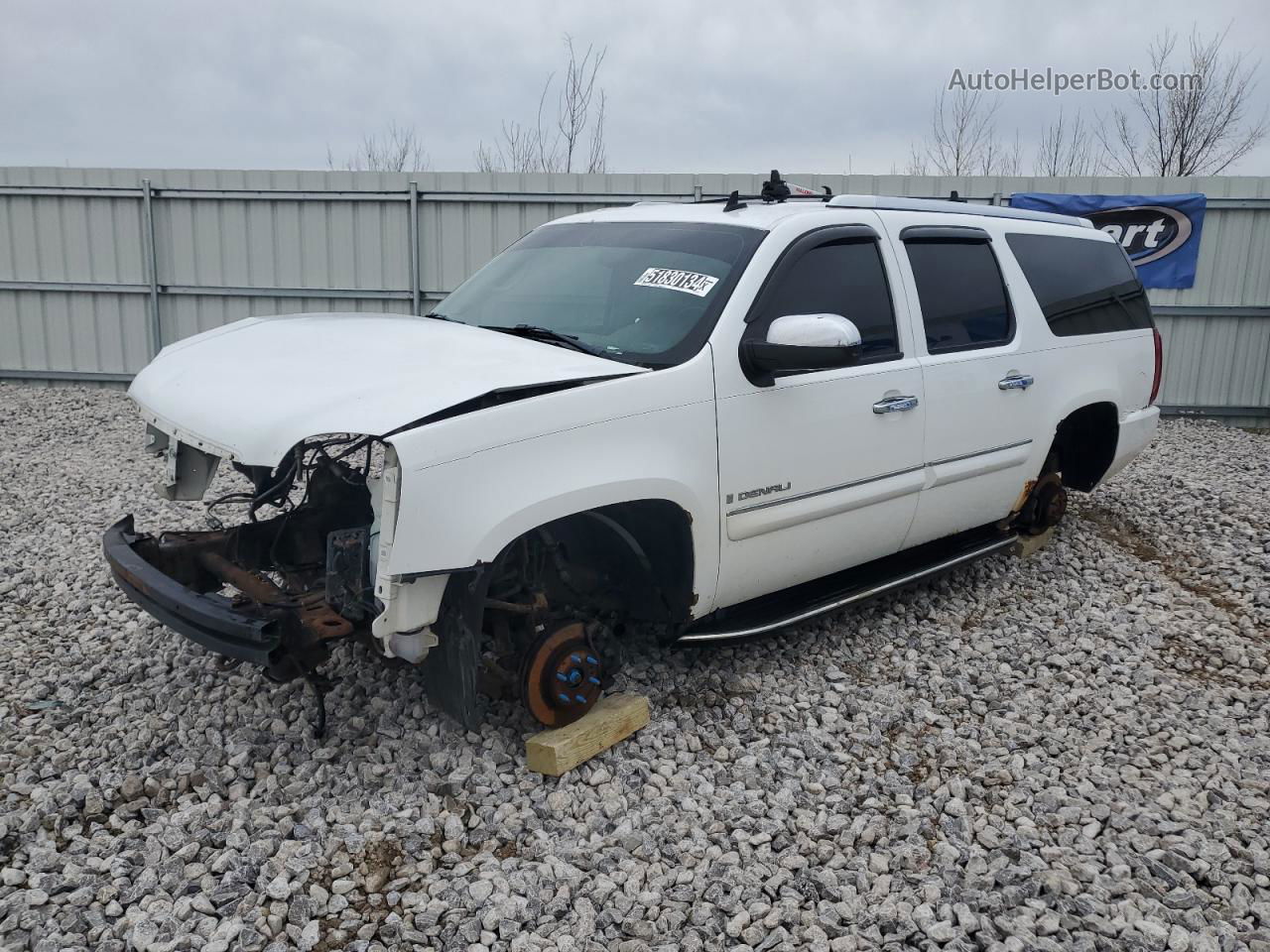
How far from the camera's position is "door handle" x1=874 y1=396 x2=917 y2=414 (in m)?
4.23

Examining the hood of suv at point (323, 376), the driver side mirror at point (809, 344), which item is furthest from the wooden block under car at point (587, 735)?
the driver side mirror at point (809, 344)

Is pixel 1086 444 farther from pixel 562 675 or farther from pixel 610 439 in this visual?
pixel 562 675

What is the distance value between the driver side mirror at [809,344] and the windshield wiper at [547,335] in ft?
1.97

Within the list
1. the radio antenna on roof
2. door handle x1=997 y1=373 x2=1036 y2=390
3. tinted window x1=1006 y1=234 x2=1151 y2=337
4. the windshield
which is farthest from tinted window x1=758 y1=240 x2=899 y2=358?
tinted window x1=1006 y1=234 x2=1151 y2=337

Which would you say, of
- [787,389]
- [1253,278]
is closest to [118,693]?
[787,389]

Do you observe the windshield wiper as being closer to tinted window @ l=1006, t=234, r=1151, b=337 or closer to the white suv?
the white suv

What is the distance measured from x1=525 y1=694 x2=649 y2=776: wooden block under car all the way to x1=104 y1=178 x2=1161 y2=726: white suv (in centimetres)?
9

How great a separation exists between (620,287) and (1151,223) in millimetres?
9835

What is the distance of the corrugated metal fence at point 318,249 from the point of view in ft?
38.3

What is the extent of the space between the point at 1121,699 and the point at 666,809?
6.91 ft

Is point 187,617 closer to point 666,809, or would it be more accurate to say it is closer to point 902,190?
point 666,809

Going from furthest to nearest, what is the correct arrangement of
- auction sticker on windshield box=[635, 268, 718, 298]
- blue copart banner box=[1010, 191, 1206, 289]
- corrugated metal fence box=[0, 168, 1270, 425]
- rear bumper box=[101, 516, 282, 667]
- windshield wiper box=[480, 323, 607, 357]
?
1. corrugated metal fence box=[0, 168, 1270, 425]
2. blue copart banner box=[1010, 191, 1206, 289]
3. auction sticker on windshield box=[635, 268, 718, 298]
4. windshield wiper box=[480, 323, 607, 357]
5. rear bumper box=[101, 516, 282, 667]

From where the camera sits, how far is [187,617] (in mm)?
3246

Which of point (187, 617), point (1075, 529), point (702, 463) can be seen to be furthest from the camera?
point (1075, 529)
